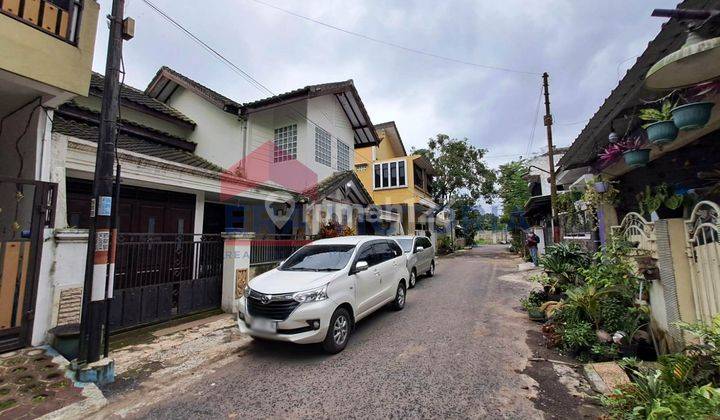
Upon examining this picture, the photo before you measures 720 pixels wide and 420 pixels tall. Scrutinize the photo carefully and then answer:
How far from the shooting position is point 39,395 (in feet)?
11.2

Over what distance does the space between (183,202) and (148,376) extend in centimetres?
550

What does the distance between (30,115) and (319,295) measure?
570 centimetres

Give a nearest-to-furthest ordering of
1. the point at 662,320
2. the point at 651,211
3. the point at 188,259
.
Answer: the point at 662,320
the point at 651,211
the point at 188,259

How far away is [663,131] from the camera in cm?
359

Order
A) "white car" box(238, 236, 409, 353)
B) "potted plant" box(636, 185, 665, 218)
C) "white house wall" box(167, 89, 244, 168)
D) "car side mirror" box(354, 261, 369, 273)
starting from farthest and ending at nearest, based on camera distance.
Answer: "white house wall" box(167, 89, 244, 168) → "car side mirror" box(354, 261, 369, 273) → "potted plant" box(636, 185, 665, 218) → "white car" box(238, 236, 409, 353)

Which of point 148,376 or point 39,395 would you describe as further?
point 148,376

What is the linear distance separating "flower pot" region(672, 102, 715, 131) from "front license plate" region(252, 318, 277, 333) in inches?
213

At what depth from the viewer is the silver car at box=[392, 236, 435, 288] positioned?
1080 cm

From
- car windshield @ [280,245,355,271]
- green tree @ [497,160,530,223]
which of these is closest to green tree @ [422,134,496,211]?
green tree @ [497,160,530,223]

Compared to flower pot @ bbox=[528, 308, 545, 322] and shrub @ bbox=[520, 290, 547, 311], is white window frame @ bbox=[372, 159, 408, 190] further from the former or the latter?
flower pot @ bbox=[528, 308, 545, 322]

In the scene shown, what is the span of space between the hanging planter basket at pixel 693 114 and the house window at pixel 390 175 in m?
17.9

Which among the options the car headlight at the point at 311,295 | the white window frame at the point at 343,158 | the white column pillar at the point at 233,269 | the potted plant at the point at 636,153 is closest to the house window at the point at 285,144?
the white window frame at the point at 343,158

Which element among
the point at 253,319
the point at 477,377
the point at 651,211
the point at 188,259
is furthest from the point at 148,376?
the point at 651,211

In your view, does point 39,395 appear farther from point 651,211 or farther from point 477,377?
point 651,211
